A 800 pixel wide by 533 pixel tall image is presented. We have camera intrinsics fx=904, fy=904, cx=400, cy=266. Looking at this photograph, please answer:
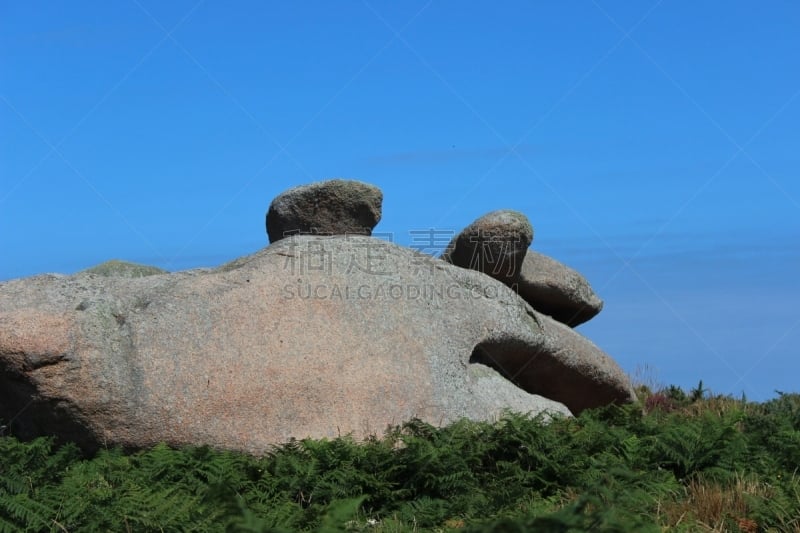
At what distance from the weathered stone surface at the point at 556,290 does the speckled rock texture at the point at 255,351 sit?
2.53 m

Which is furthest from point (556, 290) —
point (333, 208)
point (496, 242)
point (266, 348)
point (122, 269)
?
point (122, 269)

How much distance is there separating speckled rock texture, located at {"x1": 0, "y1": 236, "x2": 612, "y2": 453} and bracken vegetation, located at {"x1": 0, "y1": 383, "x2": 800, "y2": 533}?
43cm

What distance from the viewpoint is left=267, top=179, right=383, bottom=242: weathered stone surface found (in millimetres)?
12930

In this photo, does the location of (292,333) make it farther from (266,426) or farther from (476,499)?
(476,499)

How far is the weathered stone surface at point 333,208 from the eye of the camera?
42.4 ft

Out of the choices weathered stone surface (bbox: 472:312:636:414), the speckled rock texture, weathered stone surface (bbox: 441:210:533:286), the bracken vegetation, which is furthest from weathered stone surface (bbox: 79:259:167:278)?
weathered stone surface (bbox: 472:312:636:414)

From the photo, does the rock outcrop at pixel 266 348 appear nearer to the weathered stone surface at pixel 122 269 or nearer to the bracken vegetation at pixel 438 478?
the bracken vegetation at pixel 438 478

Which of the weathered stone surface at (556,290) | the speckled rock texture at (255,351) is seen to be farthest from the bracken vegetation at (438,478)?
the weathered stone surface at (556,290)

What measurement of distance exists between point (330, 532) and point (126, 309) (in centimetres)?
664

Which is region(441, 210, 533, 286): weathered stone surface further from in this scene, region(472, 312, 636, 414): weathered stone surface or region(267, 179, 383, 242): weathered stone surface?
region(267, 179, 383, 242): weathered stone surface

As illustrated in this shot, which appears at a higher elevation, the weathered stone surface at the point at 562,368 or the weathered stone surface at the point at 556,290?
the weathered stone surface at the point at 556,290

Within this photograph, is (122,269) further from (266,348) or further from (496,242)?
(496,242)

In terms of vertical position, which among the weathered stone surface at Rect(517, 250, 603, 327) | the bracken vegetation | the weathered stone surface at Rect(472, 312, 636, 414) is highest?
the weathered stone surface at Rect(517, 250, 603, 327)

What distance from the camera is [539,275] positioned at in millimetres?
14094
